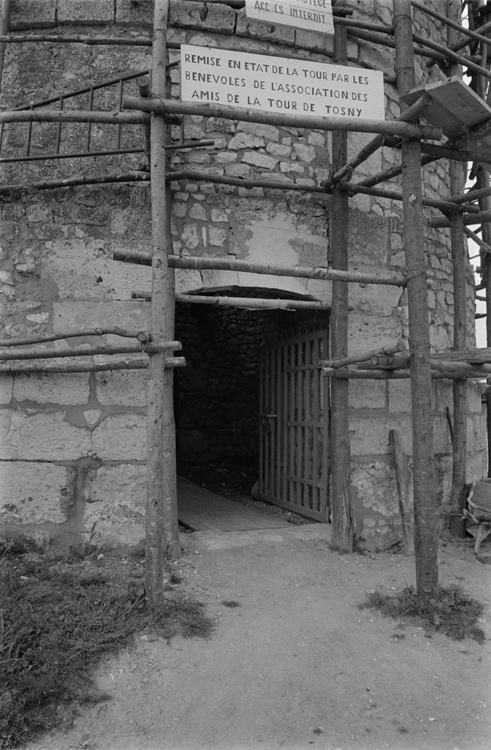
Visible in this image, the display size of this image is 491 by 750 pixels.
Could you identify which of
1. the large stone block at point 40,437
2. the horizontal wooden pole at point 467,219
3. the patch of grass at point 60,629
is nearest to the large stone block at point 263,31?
the horizontal wooden pole at point 467,219

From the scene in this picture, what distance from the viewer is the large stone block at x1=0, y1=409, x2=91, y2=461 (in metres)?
3.78

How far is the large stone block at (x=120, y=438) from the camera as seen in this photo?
3830 millimetres

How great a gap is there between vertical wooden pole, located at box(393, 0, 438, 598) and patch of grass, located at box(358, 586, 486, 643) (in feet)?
0.28

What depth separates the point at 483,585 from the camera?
369cm

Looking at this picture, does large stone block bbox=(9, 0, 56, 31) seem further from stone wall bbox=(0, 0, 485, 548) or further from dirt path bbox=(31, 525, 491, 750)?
dirt path bbox=(31, 525, 491, 750)

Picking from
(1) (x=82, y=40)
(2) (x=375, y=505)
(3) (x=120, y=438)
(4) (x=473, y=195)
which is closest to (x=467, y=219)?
(4) (x=473, y=195)

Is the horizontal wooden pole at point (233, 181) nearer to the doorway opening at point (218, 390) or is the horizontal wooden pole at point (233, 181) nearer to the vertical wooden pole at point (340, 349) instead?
the vertical wooden pole at point (340, 349)

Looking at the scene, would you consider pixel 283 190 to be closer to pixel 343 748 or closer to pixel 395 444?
pixel 395 444

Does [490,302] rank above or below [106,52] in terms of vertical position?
below

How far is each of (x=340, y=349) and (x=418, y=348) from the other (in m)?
1.08

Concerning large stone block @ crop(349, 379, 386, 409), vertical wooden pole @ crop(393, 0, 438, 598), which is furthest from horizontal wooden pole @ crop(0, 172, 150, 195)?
large stone block @ crop(349, 379, 386, 409)

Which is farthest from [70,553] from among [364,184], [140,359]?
[364,184]

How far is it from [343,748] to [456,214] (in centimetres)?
435

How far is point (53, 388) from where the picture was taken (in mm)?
3826
